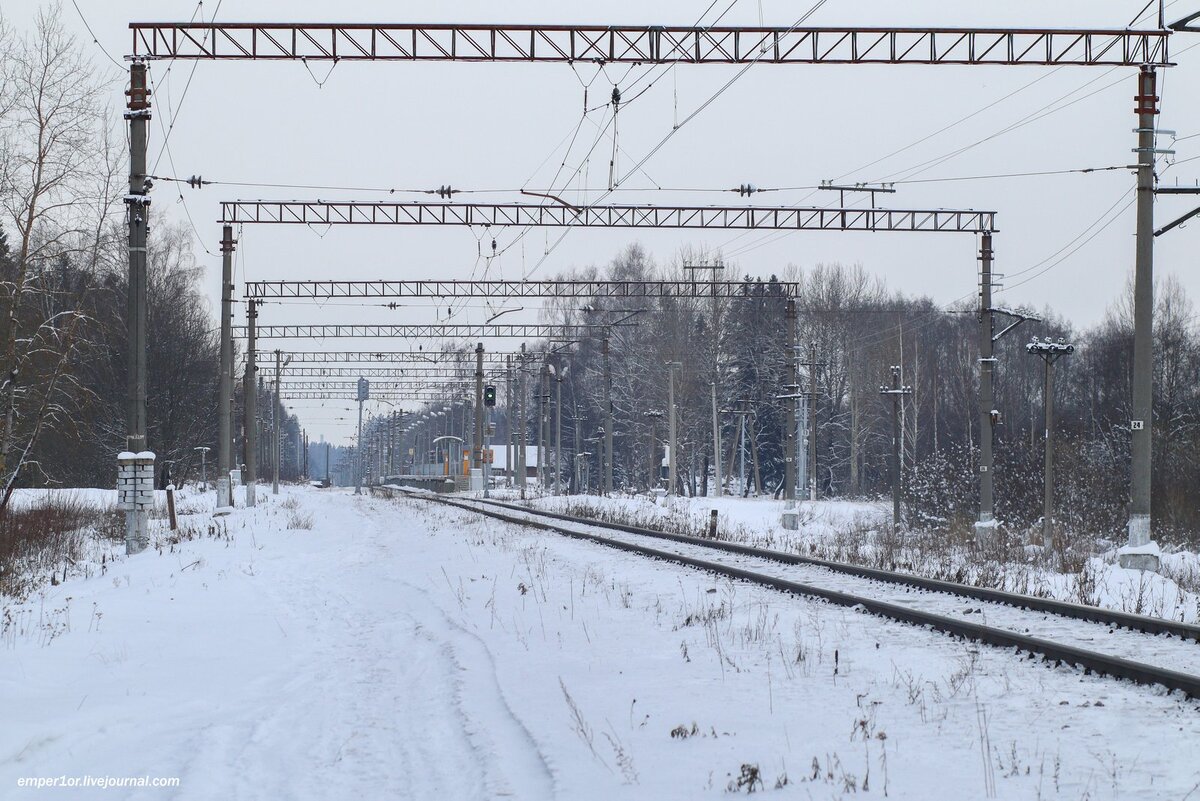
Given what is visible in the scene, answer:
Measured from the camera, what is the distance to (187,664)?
10250 mm

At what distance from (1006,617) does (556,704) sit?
5647 mm

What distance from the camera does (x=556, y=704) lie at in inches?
323

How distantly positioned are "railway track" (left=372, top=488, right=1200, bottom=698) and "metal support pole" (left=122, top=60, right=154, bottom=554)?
905 centimetres

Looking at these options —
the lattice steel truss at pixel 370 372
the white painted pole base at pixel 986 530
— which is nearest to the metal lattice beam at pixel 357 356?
the lattice steel truss at pixel 370 372

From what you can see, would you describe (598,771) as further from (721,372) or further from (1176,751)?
(721,372)

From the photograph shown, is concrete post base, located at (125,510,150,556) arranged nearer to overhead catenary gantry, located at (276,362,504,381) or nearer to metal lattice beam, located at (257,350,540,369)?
metal lattice beam, located at (257,350,540,369)

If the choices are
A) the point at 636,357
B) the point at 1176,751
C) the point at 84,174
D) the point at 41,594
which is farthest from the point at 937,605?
the point at 636,357

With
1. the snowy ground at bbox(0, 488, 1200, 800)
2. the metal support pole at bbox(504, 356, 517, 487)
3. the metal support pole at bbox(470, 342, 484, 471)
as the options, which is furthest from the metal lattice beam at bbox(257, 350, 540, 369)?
the snowy ground at bbox(0, 488, 1200, 800)

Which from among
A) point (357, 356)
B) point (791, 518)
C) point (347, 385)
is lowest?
point (791, 518)

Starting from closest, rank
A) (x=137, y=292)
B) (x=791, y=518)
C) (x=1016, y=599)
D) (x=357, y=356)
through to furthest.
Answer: (x=1016, y=599) → (x=137, y=292) → (x=791, y=518) → (x=357, y=356)

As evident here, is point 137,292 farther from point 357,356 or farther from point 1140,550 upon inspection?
point 357,356

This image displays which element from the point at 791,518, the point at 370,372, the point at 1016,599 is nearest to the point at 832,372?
the point at 370,372

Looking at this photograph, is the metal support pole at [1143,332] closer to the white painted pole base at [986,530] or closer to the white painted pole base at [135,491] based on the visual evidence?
the white painted pole base at [986,530]

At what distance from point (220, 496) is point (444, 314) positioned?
77.7 ft
